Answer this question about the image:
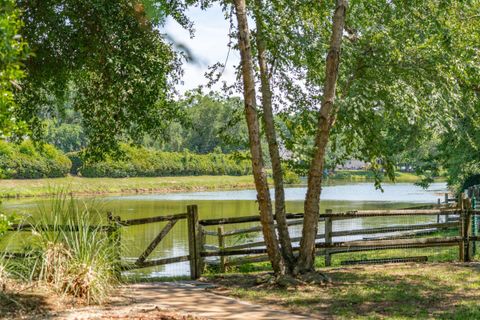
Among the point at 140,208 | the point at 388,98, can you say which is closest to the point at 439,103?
the point at 388,98

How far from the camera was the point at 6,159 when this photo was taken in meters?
48.0

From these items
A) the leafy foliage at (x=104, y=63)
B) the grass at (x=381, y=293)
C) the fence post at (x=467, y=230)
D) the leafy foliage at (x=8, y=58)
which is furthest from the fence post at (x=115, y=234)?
the fence post at (x=467, y=230)

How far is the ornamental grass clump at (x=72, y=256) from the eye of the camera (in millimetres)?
7562

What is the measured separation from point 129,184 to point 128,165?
3.65 m

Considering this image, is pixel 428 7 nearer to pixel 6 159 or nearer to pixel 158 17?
pixel 158 17

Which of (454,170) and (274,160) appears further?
(454,170)

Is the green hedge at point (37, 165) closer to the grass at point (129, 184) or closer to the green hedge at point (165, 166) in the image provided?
the grass at point (129, 184)

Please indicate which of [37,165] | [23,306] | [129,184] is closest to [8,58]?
[23,306]

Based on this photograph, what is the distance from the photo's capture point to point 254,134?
955cm

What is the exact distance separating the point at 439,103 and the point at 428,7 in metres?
1.97

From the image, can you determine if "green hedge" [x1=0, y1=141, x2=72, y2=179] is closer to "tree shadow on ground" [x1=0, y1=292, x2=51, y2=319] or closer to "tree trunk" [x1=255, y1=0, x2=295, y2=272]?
"tree trunk" [x1=255, y1=0, x2=295, y2=272]

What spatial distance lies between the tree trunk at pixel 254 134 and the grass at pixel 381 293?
633 millimetres

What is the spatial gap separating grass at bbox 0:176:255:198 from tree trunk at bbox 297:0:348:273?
1290 inches

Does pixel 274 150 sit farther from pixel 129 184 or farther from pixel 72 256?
pixel 129 184
